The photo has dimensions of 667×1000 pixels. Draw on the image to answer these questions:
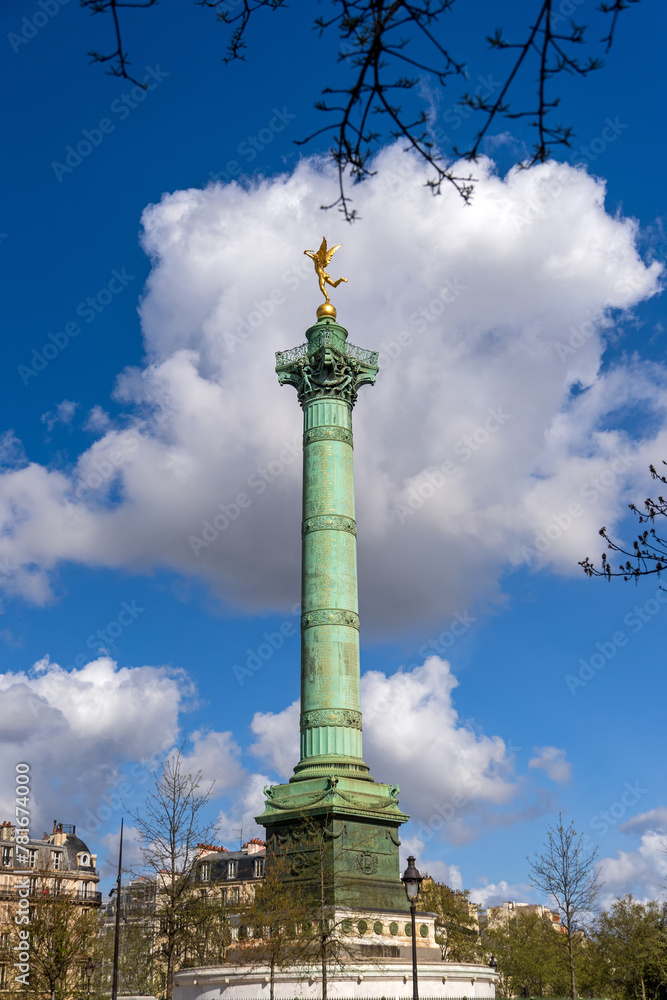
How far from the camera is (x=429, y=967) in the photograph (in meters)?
33.8

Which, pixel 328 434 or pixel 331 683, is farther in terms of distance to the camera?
pixel 328 434

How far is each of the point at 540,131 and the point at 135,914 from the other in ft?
109

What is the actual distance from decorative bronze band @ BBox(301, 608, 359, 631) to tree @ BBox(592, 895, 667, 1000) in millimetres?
23579

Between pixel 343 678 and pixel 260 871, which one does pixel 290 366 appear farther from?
pixel 260 871

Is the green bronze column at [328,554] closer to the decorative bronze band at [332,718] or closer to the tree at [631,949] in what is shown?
the decorative bronze band at [332,718]

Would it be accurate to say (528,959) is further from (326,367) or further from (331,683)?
(326,367)

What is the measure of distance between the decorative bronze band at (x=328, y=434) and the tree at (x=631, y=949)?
95.1 feet

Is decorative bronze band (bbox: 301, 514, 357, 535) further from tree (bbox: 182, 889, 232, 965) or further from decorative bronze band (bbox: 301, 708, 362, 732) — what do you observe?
tree (bbox: 182, 889, 232, 965)

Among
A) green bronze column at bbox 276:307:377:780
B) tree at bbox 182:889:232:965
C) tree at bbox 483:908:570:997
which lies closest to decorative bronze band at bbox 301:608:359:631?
green bronze column at bbox 276:307:377:780

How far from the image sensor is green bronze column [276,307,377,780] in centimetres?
3972

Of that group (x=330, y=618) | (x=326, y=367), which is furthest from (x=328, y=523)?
(x=326, y=367)

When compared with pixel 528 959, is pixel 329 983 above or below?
below

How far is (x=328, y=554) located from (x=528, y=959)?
3931cm

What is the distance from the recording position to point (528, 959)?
6600 centimetres
